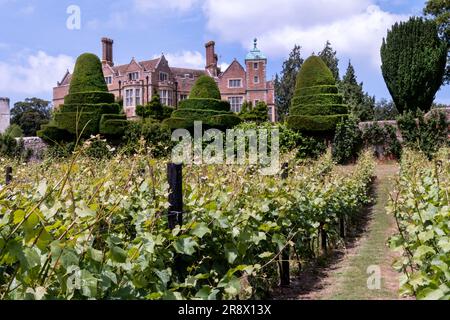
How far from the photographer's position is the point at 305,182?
6.05 metres

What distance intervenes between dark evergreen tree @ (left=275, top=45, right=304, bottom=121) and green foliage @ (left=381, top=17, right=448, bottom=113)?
69.5ft

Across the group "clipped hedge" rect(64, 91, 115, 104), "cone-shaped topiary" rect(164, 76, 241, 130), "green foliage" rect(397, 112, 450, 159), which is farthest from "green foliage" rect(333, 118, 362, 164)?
"clipped hedge" rect(64, 91, 115, 104)

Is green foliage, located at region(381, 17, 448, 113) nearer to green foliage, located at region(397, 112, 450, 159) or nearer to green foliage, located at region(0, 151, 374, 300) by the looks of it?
green foliage, located at region(397, 112, 450, 159)

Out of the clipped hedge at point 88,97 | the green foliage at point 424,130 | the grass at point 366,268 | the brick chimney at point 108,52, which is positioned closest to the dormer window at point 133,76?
the brick chimney at point 108,52

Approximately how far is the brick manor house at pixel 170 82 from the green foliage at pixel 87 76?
13.1m

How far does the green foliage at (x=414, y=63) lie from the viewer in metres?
23.6

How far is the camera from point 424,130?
20.3 meters

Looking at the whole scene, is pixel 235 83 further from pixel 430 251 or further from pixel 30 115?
pixel 430 251

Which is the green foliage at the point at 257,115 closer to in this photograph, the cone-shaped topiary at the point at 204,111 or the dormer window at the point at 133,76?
the cone-shaped topiary at the point at 204,111

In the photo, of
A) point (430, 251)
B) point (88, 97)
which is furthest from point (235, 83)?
point (430, 251)

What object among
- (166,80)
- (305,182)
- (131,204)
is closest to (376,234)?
(305,182)

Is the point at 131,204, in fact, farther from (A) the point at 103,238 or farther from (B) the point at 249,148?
(B) the point at 249,148

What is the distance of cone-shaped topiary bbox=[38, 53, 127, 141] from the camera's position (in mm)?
24172

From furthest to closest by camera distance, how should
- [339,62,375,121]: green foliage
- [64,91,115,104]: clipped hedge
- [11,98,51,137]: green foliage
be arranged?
[11,98,51,137]: green foliage
[339,62,375,121]: green foliage
[64,91,115,104]: clipped hedge
